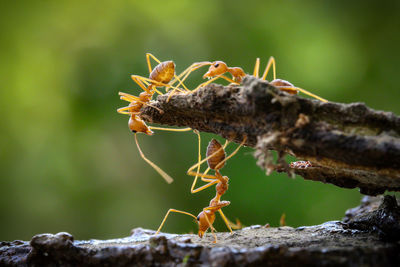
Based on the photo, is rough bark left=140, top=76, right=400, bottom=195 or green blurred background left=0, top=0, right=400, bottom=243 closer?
rough bark left=140, top=76, right=400, bottom=195

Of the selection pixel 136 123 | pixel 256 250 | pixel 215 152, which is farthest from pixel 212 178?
pixel 256 250

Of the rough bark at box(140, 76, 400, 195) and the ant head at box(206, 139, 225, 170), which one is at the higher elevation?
the rough bark at box(140, 76, 400, 195)

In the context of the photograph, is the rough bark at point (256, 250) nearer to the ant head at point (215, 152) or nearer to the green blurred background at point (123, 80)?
the ant head at point (215, 152)

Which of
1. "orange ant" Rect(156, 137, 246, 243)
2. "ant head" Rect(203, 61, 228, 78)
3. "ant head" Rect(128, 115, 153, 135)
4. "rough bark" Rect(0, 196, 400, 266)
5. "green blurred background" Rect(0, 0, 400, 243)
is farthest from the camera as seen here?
"green blurred background" Rect(0, 0, 400, 243)

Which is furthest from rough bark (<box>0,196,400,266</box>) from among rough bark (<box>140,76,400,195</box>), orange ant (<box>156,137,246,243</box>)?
orange ant (<box>156,137,246,243</box>)

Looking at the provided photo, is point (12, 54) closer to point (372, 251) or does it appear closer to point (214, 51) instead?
point (214, 51)

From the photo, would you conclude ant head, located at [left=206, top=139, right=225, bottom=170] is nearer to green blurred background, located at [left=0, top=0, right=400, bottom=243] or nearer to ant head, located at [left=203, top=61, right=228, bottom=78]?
ant head, located at [left=203, top=61, right=228, bottom=78]

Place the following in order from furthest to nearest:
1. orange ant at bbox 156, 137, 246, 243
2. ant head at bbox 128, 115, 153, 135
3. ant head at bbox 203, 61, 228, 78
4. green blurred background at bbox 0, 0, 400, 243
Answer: green blurred background at bbox 0, 0, 400, 243 < ant head at bbox 128, 115, 153, 135 < ant head at bbox 203, 61, 228, 78 < orange ant at bbox 156, 137, 246, 243

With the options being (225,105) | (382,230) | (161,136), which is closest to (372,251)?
(382,230)
